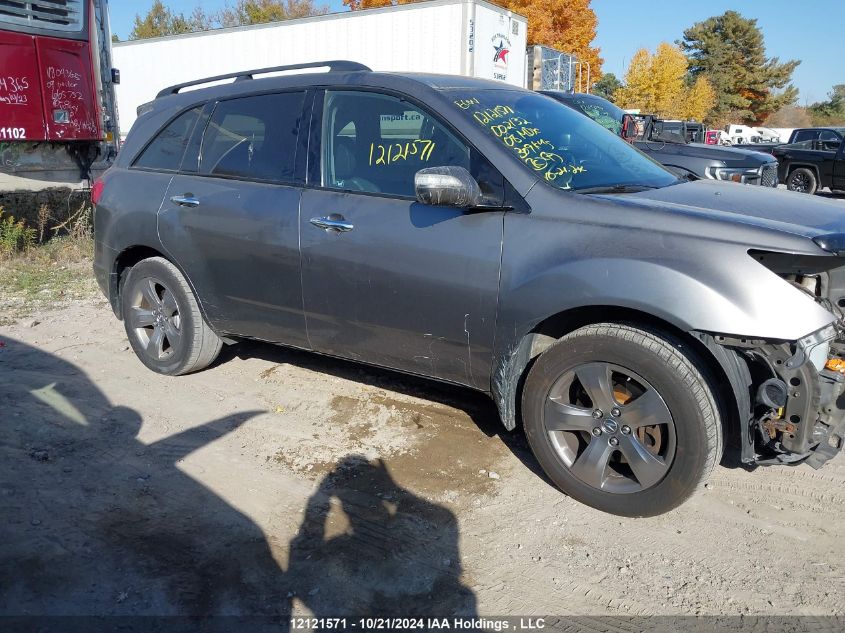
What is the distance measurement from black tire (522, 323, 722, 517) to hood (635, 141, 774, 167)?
8.37m

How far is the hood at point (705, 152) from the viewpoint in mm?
10867

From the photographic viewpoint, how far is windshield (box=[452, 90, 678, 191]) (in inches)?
139

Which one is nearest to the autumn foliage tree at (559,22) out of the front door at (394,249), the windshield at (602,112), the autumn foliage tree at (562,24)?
the autumn foliage tree at (562,24)

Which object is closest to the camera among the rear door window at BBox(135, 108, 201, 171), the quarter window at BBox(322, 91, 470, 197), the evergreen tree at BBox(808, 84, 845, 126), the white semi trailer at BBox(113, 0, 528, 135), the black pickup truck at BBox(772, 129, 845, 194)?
the quarter window at BBox(322, 91, 470, 197)

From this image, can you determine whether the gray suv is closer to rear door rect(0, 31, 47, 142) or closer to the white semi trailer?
rear door rect(0, 31, 47, 142)

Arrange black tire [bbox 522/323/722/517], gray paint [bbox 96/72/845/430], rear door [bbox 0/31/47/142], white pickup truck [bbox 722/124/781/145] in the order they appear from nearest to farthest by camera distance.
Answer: gray paint [bbox 96/72/845/430] < black tire [bbox 522/323/722/517] < rear door [bbox 0/31/47/142] < white pickup truck [bbox 722/124/781/145]

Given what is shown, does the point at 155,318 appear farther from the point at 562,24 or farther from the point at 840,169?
the point at 562,24

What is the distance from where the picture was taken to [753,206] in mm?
3270

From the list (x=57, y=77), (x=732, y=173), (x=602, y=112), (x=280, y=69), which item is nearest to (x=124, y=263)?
(x=280, y=69)

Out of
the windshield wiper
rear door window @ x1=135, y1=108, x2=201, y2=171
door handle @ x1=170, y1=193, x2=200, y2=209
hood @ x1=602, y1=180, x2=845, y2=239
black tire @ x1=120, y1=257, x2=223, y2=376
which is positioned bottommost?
black tire @ x1=120, y1=257, x2=223, y2=376

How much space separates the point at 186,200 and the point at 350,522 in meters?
2.33

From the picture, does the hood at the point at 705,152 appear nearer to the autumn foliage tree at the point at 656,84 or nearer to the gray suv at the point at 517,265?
the gray suv at the point at 517,265

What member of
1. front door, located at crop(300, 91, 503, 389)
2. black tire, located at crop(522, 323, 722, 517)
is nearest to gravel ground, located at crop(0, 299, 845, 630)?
black tire, located at crop(522, 323, 722, 517)

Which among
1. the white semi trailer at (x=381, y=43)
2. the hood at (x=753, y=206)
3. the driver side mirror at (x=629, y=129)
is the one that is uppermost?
the white semi trailer at (x=381, y=43)
